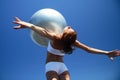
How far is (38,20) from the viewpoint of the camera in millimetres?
3701

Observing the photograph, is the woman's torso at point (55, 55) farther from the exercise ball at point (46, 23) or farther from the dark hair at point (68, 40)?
the exercise ball at point (46, 23)

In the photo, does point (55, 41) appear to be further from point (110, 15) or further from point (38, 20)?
point (110, 15)

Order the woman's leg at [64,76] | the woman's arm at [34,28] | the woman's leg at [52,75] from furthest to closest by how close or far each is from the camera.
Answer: the woman's leg at [64,76], the woman's leg at [52,75], the woman's arm at [34,28]

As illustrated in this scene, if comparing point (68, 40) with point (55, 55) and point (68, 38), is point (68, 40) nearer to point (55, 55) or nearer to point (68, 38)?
point (68, 38)

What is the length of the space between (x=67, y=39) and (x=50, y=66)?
1.11 feet

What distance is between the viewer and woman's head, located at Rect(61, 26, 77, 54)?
3.34 metres

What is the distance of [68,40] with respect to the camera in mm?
3371

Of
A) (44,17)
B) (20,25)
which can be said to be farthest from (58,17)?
(20,25)

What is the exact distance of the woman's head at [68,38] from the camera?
11.0 ft

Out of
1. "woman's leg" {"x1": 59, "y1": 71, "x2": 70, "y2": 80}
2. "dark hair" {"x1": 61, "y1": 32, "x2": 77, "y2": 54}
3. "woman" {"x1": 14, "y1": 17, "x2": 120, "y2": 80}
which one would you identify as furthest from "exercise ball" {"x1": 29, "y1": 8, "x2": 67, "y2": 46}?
"woman's leg" {"x1": 59, "y1": 71, "x2": 70, "y2": 80}

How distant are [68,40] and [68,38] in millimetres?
24

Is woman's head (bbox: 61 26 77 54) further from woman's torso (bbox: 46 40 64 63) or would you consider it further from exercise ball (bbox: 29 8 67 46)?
exercise ball (bbox: 29 8 67 46)

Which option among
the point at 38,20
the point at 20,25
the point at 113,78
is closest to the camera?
the point at 20,25

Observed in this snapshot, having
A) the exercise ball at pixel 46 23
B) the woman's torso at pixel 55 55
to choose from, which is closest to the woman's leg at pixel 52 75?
the woman's torso at pixel 55 55
